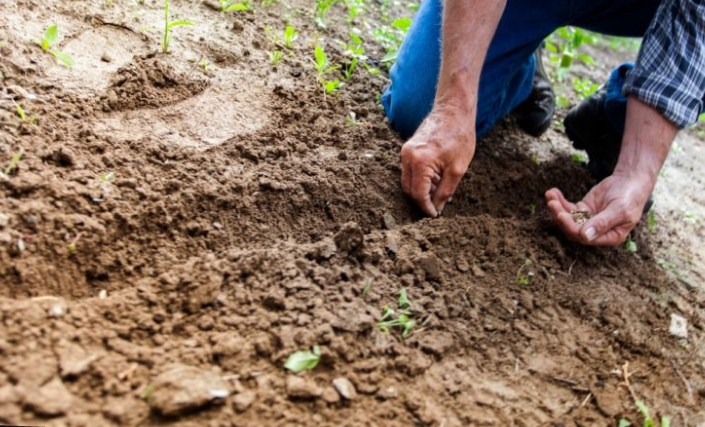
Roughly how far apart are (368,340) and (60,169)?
94 centimetres

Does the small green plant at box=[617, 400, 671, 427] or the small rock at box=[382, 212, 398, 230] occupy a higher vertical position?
the small rock at box=[382, 212, 398, 230]

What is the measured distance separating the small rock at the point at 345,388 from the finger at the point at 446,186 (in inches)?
30.3

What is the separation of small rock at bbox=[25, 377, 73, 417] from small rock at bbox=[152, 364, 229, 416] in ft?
0.52

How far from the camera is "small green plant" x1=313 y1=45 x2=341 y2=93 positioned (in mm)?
2245

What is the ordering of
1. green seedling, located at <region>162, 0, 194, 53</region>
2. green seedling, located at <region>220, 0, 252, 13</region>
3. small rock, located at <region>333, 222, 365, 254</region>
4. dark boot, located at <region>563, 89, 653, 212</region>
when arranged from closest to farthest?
1. small rock, located at <region>333, 222, 365, 254</region>
2. green seedling, located at <region>162, 0, 194, 53</region>
3. dark boot, located at <region>563, 89, 653, 212</region>
4. green seedling, located at <region>220, 0, 252, 13</region>

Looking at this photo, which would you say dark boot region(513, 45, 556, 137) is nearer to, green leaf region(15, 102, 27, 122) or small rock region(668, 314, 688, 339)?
small rock region(668, 314, 688, 339)

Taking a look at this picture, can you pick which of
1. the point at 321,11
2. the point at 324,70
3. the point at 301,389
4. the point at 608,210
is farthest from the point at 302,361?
the point at 321,11

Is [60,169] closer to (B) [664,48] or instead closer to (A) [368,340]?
(A) [368,340]

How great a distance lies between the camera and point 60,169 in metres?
1.55

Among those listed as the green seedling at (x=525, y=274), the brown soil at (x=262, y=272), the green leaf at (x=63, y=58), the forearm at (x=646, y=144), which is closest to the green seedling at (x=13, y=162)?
the brown soil at (x=262, y=272)

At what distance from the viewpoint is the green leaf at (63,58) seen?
6.17ft

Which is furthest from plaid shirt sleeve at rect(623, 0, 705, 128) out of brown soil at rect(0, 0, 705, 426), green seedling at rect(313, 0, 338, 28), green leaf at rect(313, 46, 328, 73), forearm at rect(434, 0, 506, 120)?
green seedling at rect(313, 0, 338, 28)

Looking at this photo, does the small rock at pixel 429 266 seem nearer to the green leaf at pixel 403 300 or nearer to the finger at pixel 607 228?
the green leaf at pixel 403 300

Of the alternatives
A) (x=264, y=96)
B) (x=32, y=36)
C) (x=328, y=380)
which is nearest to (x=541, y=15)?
(x=264, y=96)
